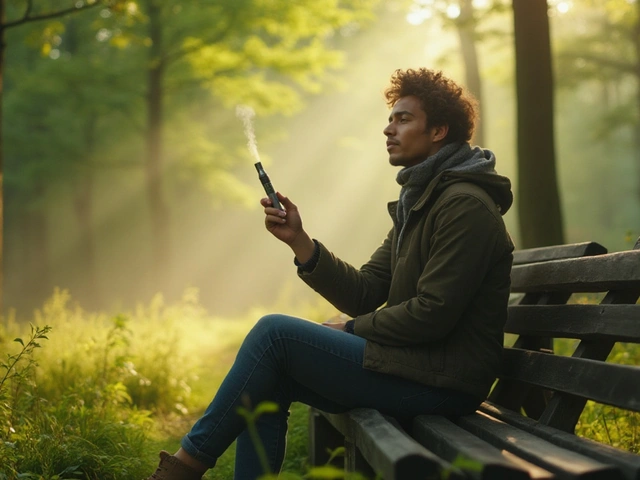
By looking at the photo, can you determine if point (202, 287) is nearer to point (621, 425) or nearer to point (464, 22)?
point (464, 22)

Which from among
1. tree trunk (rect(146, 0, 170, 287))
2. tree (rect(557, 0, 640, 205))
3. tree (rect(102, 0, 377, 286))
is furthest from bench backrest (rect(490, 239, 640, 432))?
tree (rect(557, 0, 640, 205))

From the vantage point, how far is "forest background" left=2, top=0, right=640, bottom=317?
44.7 feet

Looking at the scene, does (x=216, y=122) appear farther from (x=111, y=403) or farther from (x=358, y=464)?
(x=358, y=464)

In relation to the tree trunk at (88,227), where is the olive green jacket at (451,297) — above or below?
below

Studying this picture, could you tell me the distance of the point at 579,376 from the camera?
2607 mm

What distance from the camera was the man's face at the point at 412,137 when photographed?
335 centimetres

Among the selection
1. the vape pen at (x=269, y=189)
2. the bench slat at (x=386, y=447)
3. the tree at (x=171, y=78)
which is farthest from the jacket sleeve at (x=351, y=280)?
the tree at (x=171, y=78)

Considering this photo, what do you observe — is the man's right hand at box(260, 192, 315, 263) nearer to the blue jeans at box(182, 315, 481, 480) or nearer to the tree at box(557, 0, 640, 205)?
the blue jeans at box(182, 315, 481, 480)

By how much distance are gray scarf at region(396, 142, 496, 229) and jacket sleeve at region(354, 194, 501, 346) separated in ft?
0.94

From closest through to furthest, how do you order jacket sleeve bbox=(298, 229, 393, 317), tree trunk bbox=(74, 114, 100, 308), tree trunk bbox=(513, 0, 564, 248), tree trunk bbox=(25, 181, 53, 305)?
jacket sleeve bbox=(298, 229, 393, 317) → tree trunk bbox=(513, 0, 564, 248) → tree trunk bbox=(74, 114, 100, 308) → tree trunk bbox=(25, 181, 53, 305)

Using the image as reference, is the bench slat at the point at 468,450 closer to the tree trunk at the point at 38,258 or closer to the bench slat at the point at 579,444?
the bench slat at the point at 579,444

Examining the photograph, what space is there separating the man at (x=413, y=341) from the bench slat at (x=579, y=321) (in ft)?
0.81

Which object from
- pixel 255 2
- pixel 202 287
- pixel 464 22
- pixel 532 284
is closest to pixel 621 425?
pixel 532 284

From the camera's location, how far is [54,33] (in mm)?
8664
